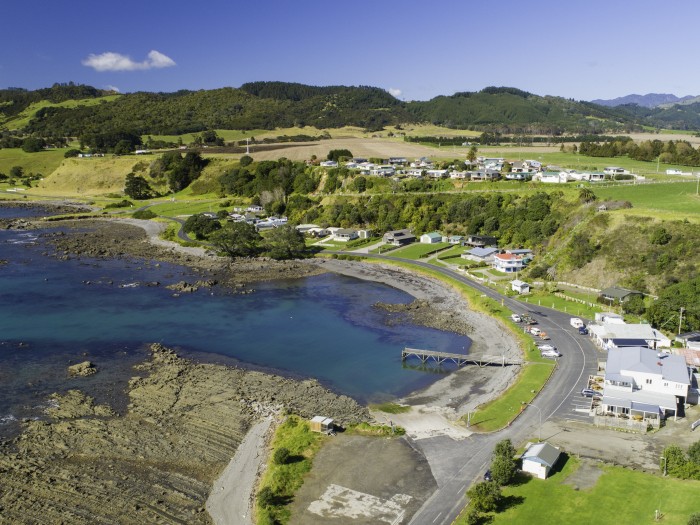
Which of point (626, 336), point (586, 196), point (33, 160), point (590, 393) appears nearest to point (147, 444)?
point (590, 393)

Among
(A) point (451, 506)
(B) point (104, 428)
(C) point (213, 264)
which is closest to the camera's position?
(A) point (451, 506)

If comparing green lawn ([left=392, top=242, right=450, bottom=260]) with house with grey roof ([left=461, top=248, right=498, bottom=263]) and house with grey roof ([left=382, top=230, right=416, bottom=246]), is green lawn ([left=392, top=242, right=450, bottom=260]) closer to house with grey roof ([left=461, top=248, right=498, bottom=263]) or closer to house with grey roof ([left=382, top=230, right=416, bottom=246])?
house with grey roof ([left=382, top=230, right=416, bottom=246])

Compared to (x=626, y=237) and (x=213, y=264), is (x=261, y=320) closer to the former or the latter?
(x=213, y=264)

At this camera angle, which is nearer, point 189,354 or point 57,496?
point 57,496

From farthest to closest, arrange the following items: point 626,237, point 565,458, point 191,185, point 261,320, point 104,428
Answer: point 191,185, point 626,237, point 261,320, point 104,428, point 565,458

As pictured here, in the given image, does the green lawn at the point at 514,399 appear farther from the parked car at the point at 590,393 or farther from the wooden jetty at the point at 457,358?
the parked car at the point at 590,393

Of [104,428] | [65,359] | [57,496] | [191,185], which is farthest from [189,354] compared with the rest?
[191,185]

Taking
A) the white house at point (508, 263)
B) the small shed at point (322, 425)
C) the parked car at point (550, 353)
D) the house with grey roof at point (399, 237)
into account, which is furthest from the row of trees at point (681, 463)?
the house with grey roof at point (399, 237)

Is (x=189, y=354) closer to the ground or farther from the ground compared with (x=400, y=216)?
closer to the ground
